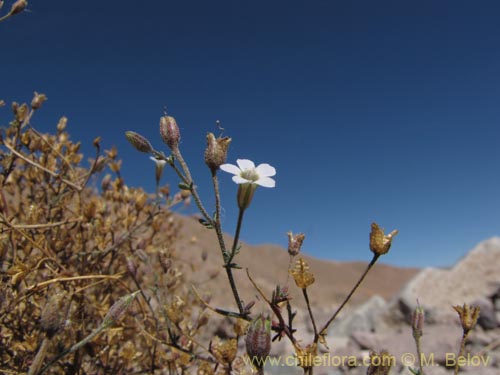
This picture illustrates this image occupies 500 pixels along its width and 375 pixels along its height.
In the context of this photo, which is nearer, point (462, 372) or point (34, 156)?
point (34, 156)

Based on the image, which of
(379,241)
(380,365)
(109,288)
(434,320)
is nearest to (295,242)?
(379,241)

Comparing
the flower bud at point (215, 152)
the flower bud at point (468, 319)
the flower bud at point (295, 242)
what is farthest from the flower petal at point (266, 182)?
the flower bud at point (468, 319)

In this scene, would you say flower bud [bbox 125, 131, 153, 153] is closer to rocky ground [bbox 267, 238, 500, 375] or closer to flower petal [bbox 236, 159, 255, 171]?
flower petal [bbox 236, 159, 255, 171]

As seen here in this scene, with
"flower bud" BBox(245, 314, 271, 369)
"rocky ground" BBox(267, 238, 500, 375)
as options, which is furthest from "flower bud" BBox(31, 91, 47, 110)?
"rocky ground" BBox(267, 238, 500, 375)

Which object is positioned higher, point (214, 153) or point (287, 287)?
point (214, 153)

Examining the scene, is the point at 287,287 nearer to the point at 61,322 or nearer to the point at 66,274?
the point at 61,322

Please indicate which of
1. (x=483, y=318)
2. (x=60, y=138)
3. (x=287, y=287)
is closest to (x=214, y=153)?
(x=287, y=287)
